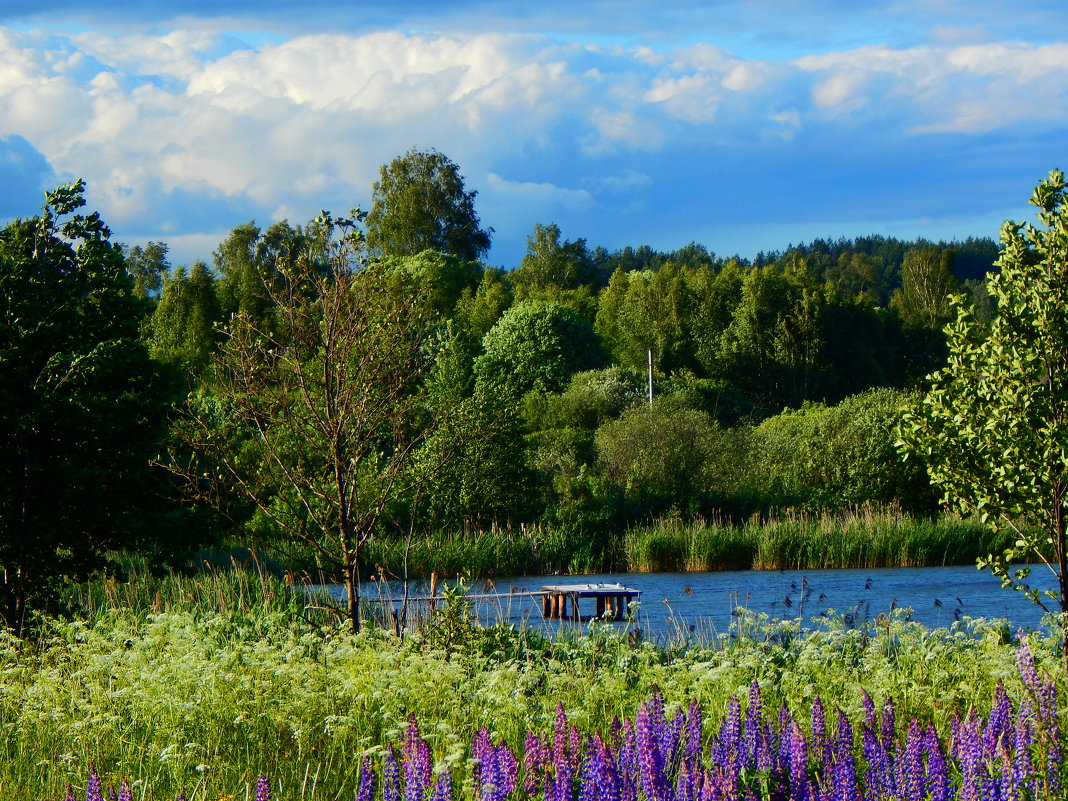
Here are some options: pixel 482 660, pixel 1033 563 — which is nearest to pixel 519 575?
pixel 1033 563

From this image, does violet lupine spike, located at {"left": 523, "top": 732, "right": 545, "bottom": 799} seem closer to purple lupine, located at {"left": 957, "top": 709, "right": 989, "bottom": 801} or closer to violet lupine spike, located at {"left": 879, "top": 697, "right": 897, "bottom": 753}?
violet lupine spike, located at {"left": 879, "top": 697, "right": 897, "bottom": 753}

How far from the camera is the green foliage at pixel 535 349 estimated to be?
2170 inches

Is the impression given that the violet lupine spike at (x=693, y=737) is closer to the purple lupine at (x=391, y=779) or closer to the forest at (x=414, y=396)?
the purple lupine at (x=391, y=779)

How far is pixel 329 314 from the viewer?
914 centimetres

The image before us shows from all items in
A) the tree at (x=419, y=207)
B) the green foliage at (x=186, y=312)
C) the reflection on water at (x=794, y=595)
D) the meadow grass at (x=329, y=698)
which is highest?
the tree at (x=419, y=207)

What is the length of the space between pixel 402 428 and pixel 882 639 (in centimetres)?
395

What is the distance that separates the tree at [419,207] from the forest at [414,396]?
0.14m

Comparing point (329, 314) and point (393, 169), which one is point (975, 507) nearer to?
point (329, 314)

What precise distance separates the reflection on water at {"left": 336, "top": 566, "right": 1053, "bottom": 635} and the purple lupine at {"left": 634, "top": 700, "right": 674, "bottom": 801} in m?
9.19

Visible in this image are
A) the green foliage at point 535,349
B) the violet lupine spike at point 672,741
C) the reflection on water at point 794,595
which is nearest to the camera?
the violet lupine spike at point 672,741

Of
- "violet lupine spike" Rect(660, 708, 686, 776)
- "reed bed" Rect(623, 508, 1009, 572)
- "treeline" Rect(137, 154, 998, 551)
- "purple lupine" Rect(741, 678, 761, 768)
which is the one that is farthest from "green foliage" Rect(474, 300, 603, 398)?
"purple lupine" Rect(741, 678, 761, 768)

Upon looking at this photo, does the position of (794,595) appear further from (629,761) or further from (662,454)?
(629,761)

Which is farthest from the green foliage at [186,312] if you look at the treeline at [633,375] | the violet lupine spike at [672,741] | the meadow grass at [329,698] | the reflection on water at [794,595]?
the violet lupine spike at [672,741]

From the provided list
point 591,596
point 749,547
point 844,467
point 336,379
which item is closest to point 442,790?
point 336,379
